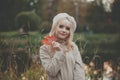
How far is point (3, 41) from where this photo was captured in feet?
19.1

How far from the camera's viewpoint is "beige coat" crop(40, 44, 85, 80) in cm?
384

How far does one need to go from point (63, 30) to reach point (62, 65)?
311mm

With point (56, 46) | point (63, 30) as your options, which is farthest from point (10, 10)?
point (56, 46)

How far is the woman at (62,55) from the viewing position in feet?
12.7

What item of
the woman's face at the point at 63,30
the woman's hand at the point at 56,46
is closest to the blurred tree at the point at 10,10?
the woman's face at the point at 63,30

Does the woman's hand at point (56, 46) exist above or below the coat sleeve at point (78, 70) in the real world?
above

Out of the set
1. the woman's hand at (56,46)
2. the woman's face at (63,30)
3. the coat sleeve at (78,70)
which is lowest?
the coat sleeve at (78,70)

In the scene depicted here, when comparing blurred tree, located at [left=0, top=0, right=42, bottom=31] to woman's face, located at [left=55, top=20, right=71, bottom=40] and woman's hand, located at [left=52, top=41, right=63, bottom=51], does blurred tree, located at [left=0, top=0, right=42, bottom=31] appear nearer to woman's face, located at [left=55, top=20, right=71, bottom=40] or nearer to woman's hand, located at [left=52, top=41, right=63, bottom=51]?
woman's face, located at [left=55, top=20, right=71, bottom=40]

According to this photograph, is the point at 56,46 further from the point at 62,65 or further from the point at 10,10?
the point at 10,10

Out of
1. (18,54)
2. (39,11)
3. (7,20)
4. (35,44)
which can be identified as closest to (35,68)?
(35,44)

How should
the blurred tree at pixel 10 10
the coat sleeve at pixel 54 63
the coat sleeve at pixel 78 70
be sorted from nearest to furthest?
the coat sleeve at pixel 54 63, the coat sleeve at pixel 78 70, the blurred tree at pixel 10 10

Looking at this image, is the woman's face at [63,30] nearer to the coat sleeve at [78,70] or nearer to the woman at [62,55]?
the woman at [62,55]

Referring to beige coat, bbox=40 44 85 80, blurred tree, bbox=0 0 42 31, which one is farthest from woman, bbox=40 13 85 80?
blurred tree, bbox=0 0 42 31

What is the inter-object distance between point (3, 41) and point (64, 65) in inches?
79.7
